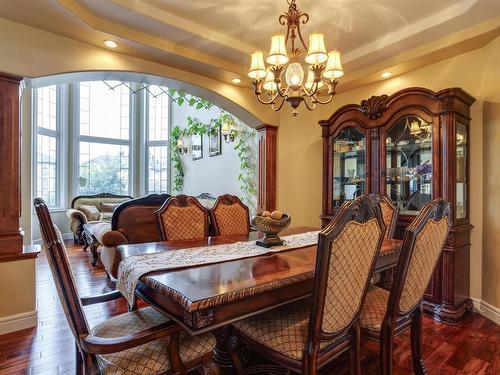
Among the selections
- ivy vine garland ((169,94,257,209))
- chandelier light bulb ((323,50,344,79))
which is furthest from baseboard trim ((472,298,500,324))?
ivy vine garland ((169,94,257,209))

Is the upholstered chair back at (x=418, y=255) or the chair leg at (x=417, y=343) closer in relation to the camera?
the upholstered chair back at (x=418, y=255)

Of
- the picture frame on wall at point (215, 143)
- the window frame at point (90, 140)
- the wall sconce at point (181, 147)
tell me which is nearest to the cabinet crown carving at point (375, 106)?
the picture frame on wall at point (215, 143)

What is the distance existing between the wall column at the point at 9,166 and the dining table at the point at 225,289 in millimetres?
1295

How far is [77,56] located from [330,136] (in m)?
2.79

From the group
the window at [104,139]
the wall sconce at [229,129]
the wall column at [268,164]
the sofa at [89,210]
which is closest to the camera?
the wall column at [268,164]

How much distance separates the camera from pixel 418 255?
149 centimetres

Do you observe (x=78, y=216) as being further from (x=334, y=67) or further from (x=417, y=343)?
(x=417, y=343)

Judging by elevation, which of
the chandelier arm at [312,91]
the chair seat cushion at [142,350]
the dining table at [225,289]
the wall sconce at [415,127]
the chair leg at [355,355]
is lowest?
the chair leg at [355,355]

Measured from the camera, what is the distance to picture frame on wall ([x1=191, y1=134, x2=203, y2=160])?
669 cm

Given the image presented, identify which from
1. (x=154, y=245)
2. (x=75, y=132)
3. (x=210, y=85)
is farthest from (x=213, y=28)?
(x=75, y=132)

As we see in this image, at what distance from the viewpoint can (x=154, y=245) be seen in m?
2.05

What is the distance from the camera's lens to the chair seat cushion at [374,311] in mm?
1572

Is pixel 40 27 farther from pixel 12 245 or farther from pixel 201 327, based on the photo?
pixel 201 327

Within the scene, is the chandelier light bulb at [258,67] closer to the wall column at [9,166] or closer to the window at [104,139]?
the wall column at [9,166]
